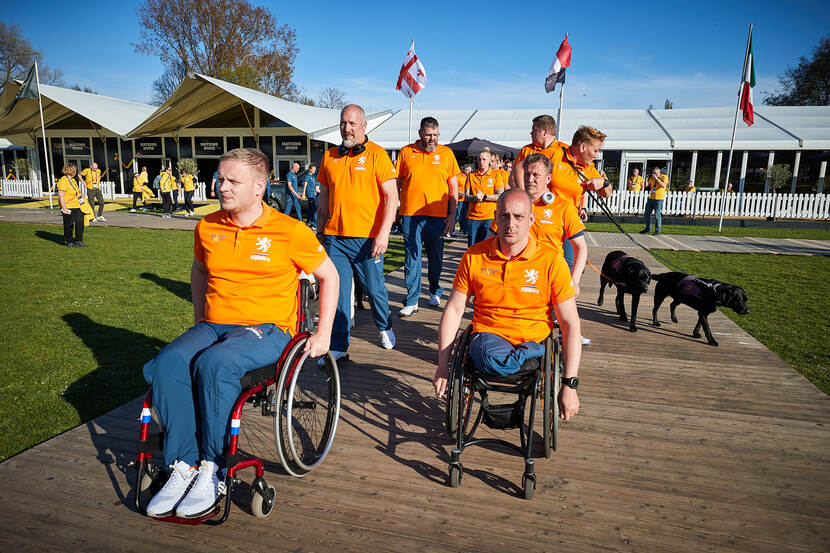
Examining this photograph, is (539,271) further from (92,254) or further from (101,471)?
(92,254)

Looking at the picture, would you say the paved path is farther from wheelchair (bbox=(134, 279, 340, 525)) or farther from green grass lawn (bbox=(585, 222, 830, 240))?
wheelchair (bbox=(134, 279, 340, 525))

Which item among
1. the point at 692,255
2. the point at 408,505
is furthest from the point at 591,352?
the point at 692,255

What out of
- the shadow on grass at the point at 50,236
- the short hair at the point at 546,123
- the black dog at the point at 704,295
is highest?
the short hair at the point at 546,123

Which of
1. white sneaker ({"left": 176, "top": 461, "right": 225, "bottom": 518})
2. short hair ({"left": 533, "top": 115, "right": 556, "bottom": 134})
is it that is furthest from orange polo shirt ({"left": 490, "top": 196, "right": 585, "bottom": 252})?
white sneaker ({"left": 176, "top": 461, "right": 225, "bottom": 518})

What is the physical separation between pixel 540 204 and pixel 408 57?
913 centimetres

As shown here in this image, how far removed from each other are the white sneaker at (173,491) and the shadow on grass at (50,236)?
10541mm

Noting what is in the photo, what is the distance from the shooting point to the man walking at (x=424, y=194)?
16.3 feet

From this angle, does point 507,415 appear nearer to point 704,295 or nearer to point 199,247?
point 199,247

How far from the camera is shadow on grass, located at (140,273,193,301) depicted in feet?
20.4

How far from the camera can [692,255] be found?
389 inches

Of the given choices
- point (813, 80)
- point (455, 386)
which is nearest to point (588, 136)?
point (455, 386)

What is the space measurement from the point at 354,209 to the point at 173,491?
2252mm

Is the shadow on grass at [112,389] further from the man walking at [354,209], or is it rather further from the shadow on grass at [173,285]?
the man walking at [354,209]

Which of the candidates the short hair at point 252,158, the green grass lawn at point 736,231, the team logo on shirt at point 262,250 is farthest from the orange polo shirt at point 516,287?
the green grass lawn at point 736,231
